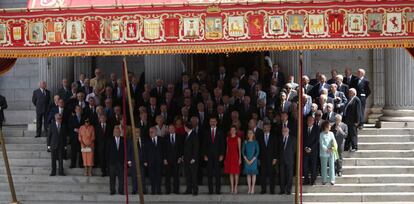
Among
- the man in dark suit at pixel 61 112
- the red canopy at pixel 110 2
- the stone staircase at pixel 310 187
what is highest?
the red canopy at pixel 110 2

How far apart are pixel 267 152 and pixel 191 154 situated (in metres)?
1.77

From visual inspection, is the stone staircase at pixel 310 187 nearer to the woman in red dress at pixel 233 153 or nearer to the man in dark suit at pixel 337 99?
the woman in red dress at pixel 233 153

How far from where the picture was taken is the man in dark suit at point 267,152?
62.0 ft

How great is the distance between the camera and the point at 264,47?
14117 mm

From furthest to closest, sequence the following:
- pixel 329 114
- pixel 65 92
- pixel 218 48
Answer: pixel 65 92 < pixel 329 114 < pixel 218 48

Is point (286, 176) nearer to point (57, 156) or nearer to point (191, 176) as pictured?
point (191, 176)

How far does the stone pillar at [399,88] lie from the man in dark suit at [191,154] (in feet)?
19.1

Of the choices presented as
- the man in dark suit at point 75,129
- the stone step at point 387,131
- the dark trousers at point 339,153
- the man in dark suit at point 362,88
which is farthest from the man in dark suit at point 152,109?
the stone step at point 387,131

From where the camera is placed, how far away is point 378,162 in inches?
801

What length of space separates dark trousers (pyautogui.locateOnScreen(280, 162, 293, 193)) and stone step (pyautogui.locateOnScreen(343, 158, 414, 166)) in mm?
1991

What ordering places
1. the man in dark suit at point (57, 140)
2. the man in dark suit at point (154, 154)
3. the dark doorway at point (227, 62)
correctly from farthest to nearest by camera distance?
the dark doorway at point (227, 62) < the man in dark suit at point (57, 140) < the man in dark suit at point (154, 154)

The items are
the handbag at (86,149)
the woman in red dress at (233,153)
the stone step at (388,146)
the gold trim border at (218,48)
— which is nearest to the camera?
the gold trim border at (218,48)

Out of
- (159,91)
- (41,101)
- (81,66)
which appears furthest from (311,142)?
(81,66)

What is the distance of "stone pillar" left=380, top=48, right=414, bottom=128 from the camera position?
22047mm
